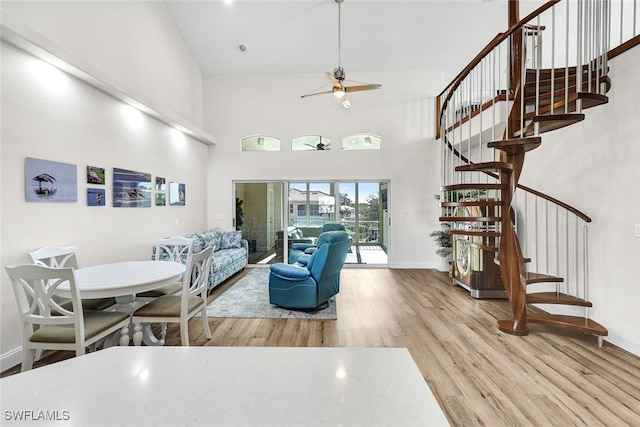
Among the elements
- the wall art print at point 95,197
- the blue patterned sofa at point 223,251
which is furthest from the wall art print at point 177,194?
the wall art print at point 95,197

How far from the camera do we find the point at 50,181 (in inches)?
117

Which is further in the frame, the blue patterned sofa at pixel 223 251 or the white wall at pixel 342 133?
the white wall at pixel 342 133

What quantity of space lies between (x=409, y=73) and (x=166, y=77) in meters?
4.94

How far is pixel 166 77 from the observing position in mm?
5250

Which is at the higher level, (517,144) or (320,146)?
(320,146)

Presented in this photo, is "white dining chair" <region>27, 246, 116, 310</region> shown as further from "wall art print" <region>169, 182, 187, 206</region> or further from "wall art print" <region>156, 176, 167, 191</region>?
"wall art print" <region>169, 182, 187, 206</region>

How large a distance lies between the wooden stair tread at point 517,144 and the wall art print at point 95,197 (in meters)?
4.50

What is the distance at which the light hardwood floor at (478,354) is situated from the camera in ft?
6.66

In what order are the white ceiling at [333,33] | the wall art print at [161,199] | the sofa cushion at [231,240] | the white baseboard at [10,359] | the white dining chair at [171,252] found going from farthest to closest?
the sofa cushion at [231,240] < the white ceiling at [333,33] < the wall art print at [161,199] < the white dining chair at [171,252] < the white baseboard at [10,359]

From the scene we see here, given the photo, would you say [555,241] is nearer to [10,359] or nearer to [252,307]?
[252,307]

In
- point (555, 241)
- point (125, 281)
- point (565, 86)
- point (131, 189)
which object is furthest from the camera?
point (131, 189)

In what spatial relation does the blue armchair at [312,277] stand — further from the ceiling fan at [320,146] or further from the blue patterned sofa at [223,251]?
the ceiling fan at [320,146]

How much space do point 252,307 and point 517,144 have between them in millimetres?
3677

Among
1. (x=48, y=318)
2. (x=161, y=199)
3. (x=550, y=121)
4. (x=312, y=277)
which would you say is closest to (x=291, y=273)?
(x=312, y=277)
